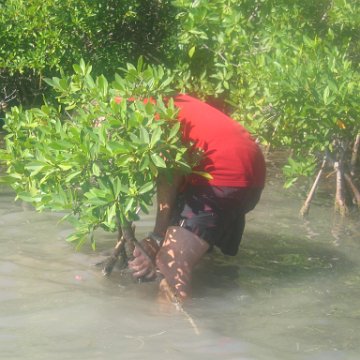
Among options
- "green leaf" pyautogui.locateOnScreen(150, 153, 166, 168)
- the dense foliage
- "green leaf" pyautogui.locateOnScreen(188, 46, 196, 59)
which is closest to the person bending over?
the dense foliage

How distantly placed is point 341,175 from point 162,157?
3231 mm

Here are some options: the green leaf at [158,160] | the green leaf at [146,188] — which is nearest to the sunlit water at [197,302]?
the green leaf at [146,188]

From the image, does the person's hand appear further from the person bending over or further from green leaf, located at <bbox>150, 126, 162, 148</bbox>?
green leaf, located at <bbox>150, 126, 162, 148</bbox>

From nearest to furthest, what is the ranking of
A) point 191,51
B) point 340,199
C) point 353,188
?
point 191,51 < point 340,199 < point 353,188

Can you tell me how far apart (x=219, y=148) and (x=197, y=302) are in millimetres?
1002

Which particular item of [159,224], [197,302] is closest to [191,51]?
[159,224]

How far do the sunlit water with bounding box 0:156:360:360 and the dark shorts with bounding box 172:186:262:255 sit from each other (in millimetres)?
443

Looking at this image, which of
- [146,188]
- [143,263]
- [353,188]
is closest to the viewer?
[146,188]

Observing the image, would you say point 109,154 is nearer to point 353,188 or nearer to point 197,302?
point 197,302

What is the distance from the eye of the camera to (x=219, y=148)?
5.51 meters

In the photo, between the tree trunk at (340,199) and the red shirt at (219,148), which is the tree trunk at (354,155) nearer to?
the tree trunk at (340,199)

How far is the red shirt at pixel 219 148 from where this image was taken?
18.1 feet

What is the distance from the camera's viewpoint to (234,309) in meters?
5.36

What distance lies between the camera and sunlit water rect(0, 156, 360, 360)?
4.58 metres
